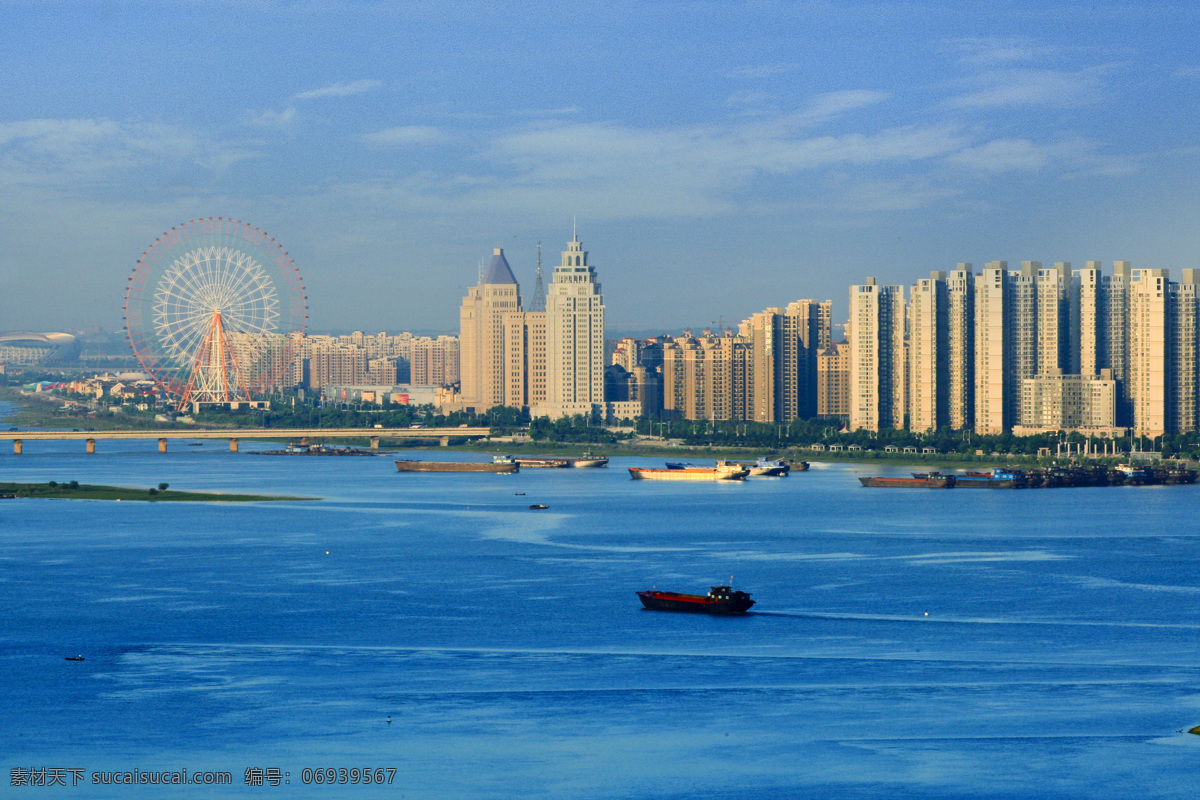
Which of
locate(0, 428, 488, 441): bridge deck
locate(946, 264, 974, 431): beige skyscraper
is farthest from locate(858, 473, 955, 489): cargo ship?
locate(0, 428, 488, 441): bridge deck

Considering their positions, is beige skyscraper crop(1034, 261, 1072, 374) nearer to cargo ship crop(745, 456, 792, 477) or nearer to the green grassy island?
cargo ship crop(745, 456, 792, 477)

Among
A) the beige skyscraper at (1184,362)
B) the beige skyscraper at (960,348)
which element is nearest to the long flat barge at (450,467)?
the beige skyscraper at (960,348)

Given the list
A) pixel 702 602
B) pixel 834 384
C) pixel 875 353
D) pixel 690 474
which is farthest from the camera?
pixel 834 384

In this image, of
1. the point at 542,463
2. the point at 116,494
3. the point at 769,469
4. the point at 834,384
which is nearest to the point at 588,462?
the point at 542,463

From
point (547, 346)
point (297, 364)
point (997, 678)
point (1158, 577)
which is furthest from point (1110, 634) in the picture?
point (297, 364)

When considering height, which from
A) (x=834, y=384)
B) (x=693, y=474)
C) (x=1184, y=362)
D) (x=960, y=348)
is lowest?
(x=693, y=474)

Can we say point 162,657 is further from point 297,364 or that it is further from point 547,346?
point 297,364

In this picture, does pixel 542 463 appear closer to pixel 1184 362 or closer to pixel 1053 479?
pixel 1053 479
